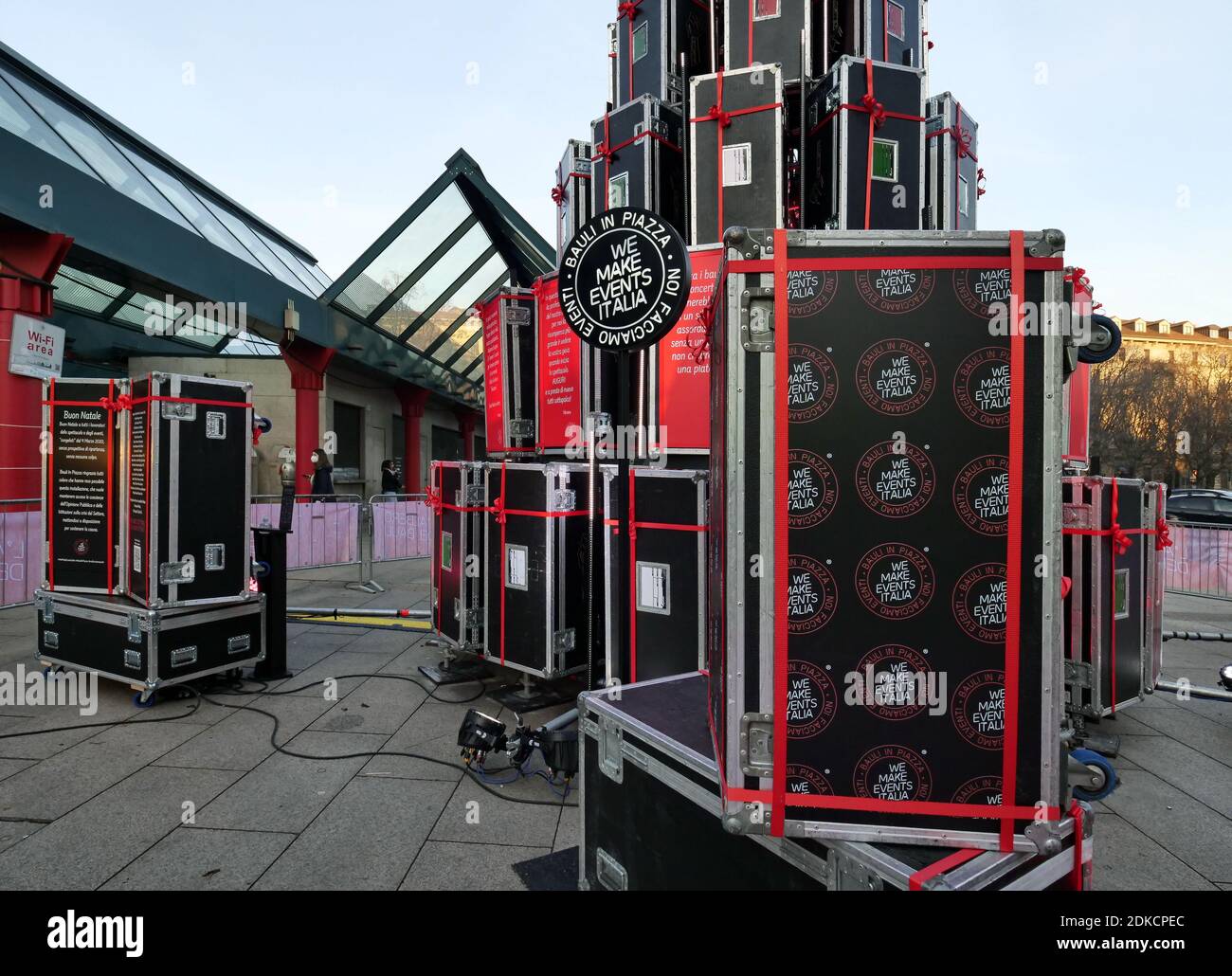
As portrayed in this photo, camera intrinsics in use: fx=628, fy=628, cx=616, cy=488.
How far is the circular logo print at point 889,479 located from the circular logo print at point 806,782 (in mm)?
809

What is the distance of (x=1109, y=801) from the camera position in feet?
13.2

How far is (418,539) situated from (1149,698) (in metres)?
13.8

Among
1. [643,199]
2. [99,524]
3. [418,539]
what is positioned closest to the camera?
[99,524]

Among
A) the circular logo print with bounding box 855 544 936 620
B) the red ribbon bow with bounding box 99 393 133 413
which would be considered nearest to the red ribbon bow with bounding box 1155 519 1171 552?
the circular logo print with bounding box 855 544 936 620

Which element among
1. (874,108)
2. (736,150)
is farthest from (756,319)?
(874,108)

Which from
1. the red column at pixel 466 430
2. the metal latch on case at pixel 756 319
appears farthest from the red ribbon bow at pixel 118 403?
the red column at pixel 466 430

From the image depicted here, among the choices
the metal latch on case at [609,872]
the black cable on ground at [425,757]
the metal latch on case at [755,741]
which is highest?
the metal latch on case at [755,741]

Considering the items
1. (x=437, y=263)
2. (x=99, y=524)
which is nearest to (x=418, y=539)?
(x=437, y=263)

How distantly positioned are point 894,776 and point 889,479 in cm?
88

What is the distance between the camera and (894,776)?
1862 mm

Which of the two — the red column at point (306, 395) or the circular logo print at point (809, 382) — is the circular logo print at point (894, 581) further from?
the red column at point (306, 395)

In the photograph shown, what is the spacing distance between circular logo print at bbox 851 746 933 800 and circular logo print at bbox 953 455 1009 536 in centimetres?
Result: 70

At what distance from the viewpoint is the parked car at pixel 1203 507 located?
775 inches
